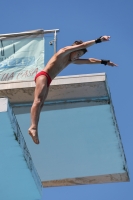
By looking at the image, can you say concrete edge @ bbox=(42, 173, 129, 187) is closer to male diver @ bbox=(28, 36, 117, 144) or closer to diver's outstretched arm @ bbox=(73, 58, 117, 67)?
diver's outstretched arm @ bbox=(73, 58, 117, 67)

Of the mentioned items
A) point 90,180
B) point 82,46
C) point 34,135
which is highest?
point 82,46

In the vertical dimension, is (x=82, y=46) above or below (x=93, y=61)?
above

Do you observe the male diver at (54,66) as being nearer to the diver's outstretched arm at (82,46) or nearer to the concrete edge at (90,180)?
the diver's outstretched arm at (82,46)

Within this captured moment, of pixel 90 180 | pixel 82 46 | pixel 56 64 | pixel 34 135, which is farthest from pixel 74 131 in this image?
pixel 34 135

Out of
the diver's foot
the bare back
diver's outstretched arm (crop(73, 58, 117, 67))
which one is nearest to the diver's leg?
the diver's foot

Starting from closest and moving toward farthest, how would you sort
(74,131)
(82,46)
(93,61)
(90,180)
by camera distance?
(82,46) → (93,61) → (74,131) → (90,180)

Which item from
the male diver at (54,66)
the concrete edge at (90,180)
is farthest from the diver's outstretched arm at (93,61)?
the concrete edge at (90,180)

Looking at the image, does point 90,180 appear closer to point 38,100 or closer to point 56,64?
point 56,64

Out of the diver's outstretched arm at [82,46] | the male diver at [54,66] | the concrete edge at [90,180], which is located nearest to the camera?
the male diver at [54,66]

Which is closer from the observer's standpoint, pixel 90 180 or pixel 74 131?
pixel 74 131

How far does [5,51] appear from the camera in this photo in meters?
13.3

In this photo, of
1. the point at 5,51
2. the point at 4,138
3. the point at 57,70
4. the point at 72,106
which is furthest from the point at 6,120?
the point at 5,51

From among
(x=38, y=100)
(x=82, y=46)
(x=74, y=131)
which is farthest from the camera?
(x=74, y=131)

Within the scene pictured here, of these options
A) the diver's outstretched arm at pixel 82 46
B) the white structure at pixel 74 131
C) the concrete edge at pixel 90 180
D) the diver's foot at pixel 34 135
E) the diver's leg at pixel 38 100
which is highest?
the diver's outstretched arm at pixel 82 46
